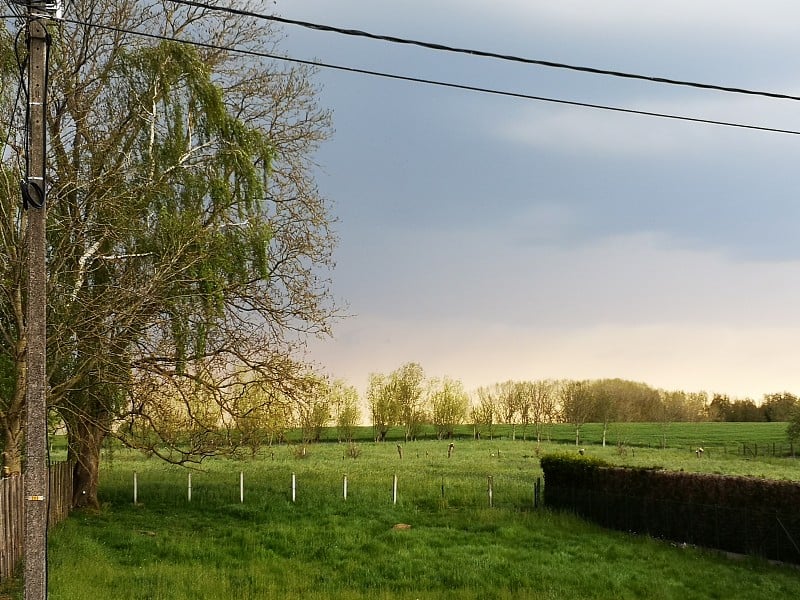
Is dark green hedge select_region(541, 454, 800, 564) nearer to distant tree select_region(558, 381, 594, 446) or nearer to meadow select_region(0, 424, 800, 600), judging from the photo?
meadow select_region(0, 424, 800, 600)

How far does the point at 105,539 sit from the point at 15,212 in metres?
9.11

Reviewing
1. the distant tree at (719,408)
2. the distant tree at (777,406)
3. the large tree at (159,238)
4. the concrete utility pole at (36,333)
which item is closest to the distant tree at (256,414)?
the large tree at (159,238)

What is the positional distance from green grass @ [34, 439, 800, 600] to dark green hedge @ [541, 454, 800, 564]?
824mm

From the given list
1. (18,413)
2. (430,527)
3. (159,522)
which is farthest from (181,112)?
(430,527)

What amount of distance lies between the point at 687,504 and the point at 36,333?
19.6 meters

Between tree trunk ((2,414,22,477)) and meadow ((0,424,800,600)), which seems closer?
meadow ((0,424,800,600))

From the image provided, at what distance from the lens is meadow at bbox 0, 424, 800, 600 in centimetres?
1820

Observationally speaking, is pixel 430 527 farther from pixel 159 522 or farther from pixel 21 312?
pixel 21 312

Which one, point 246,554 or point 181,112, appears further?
point 181,112

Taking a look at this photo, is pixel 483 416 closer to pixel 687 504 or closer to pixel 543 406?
pixel 543 406

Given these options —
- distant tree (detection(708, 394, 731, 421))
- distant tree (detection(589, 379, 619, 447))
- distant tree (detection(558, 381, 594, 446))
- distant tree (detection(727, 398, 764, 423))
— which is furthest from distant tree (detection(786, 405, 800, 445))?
distant tree (detection(708, 394, 731, 421))

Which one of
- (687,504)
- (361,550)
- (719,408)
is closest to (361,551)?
(361,550)

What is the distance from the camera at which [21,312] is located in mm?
18797

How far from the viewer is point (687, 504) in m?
24.4
